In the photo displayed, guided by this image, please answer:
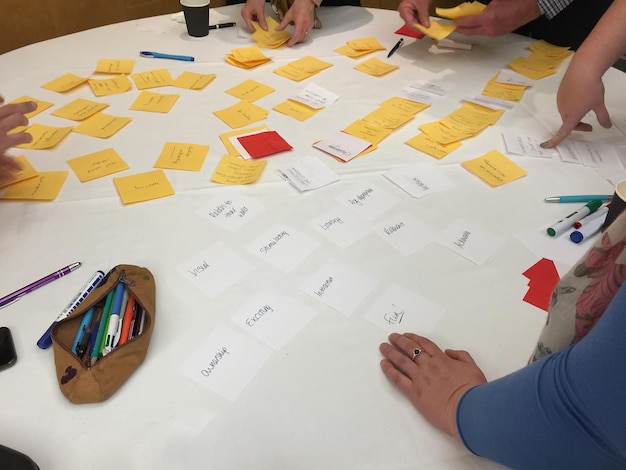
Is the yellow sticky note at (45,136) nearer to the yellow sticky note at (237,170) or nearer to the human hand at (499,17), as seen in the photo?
the yellow sticky note at (237,170)

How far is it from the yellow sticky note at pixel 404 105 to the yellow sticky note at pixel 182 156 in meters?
0.47

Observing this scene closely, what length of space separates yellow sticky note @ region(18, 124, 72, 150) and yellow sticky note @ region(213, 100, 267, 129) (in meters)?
0.34

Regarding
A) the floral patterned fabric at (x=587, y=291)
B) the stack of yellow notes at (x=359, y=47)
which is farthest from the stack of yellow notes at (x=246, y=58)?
the floral patterned fabric at (x=587, y=291)

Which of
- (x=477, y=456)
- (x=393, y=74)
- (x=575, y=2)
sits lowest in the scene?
(x=477, y=456)

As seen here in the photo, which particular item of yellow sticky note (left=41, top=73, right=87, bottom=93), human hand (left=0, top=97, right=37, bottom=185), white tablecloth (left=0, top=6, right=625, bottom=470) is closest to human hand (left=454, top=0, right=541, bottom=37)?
white tablecloth (left=0, top=6, right=625, bottom=470)

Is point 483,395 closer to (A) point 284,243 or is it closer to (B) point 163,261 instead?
(A) point 284,243

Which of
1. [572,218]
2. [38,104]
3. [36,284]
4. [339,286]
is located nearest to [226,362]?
[339,286]

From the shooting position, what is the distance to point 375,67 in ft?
4.65

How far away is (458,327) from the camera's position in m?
0.75

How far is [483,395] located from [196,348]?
38 centimetres

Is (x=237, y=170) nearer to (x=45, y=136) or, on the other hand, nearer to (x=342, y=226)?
(x=342, y=226)

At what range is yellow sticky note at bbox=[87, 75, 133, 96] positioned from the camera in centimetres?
127

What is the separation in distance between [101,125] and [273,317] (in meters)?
0.68

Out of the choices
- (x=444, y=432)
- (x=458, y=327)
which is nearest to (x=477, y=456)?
(x=444, y=432)
